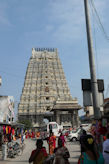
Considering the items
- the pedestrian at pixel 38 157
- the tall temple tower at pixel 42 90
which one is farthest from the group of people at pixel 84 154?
the tall temple tower at pixel 42 90

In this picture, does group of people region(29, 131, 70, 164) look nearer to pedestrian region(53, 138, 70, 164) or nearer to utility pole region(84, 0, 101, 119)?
pedestrian region(53, 138, 70, 164)

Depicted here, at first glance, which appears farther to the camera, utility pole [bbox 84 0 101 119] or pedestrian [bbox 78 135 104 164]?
utility pole [bbox 84 0 101 119]

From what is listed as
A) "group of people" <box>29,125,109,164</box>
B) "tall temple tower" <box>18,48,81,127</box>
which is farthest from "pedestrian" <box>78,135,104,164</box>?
"tall temple tower" <box>18,48,81,127</box>

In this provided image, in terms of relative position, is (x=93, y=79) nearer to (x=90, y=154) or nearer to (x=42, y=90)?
(x=90, y=154)

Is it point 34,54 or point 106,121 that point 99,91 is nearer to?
point 106,121

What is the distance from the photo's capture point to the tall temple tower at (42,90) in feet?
210

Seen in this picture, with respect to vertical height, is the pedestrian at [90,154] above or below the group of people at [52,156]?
above

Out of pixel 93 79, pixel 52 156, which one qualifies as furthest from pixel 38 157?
pixel 93 79

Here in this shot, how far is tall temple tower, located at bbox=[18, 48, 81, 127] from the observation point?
64.1 meters

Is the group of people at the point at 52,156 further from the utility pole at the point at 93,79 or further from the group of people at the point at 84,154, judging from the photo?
the utility pole at the point at 93,79

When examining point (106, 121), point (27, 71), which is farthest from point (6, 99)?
point (27, 71)

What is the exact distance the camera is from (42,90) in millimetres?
67500

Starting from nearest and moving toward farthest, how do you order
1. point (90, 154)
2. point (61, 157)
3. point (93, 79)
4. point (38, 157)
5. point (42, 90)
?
point (90, 154)
point (61, 157)
point (38, 157)
point (93, 79)
point (42, 90)

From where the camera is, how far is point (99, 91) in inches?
251
